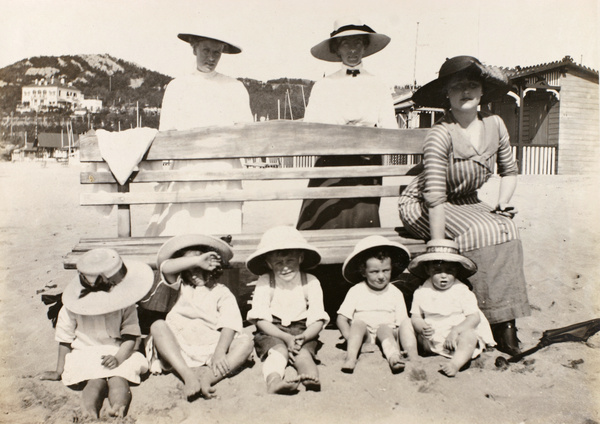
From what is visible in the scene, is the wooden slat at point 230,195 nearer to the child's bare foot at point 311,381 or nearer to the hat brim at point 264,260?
the hat brim at point 264,260

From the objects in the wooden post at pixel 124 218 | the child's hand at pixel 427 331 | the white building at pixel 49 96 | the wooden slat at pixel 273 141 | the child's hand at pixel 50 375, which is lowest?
the child's hand at pixel 50 375

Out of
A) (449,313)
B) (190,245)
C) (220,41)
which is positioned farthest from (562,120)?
(190,245)

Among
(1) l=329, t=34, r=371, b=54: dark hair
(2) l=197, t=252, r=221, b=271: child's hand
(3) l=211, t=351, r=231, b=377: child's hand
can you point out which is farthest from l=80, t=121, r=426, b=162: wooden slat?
(3) l=211, t=351, r=231, b=377: child's hand

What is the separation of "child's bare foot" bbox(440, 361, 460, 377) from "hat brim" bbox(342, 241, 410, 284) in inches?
34.2

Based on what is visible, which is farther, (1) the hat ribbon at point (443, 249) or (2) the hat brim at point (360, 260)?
(2) the hat brim at point (360, 260)

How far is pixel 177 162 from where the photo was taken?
4555mm

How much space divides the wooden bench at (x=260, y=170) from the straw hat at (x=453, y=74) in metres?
0.35

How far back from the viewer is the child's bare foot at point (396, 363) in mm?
3184

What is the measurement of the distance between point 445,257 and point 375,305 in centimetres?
59

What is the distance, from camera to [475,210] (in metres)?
3.82

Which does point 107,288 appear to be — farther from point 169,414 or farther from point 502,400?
point 502,400

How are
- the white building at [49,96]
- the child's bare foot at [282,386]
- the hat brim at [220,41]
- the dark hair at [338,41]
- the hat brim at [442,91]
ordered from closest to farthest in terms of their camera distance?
the child's bare foot at [282,386] → the hat brim at [442,91] → the hat brim at [220,41] → the dark hair at [338,41] → the white building at [49,96]

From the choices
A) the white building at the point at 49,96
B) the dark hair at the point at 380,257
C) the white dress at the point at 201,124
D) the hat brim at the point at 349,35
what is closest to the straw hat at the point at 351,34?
the hat brim at the point at 349,35

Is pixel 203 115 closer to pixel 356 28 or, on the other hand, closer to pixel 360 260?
pixel 356 28
